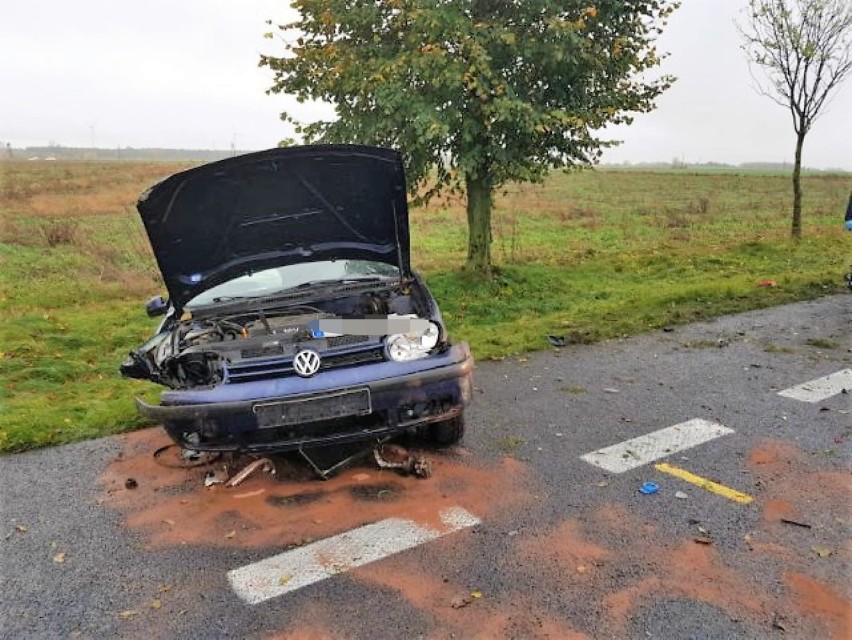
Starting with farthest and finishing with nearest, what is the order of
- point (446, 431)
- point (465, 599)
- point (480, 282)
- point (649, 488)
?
point (480, 282)
point (446, 431)
point (649, 488)
point (465, 599)

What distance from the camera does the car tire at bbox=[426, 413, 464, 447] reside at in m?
4.60

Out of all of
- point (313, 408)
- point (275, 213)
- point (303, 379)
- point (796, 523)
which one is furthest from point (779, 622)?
point (275, 213)

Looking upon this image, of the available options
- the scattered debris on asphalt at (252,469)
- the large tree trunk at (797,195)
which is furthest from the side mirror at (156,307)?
the large tree trunk at (797,195)

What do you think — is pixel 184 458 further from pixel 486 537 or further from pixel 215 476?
pixel 486 537

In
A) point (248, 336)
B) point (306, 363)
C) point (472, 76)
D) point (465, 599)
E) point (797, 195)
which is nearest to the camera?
point (465, 599)

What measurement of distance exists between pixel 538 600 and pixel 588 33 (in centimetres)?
819

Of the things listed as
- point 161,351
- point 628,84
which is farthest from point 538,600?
point 628,84

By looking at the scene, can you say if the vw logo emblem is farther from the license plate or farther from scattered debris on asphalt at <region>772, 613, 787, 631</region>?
scattered debris on asphalt at <region>772, 613, 787, 631</region>

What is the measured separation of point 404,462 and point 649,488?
5.13 ft

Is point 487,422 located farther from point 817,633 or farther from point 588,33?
point 588,33

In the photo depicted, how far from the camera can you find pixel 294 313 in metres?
4.68

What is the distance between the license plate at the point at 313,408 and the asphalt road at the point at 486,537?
577 millimetres

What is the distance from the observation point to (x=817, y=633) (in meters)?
2.77

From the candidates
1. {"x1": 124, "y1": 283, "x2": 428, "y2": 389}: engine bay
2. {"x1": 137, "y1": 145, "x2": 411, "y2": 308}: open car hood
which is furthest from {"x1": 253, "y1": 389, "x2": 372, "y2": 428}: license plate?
{"x1": 137, "y1": 145, "x2": 411, "y2": 308}: open car hood
